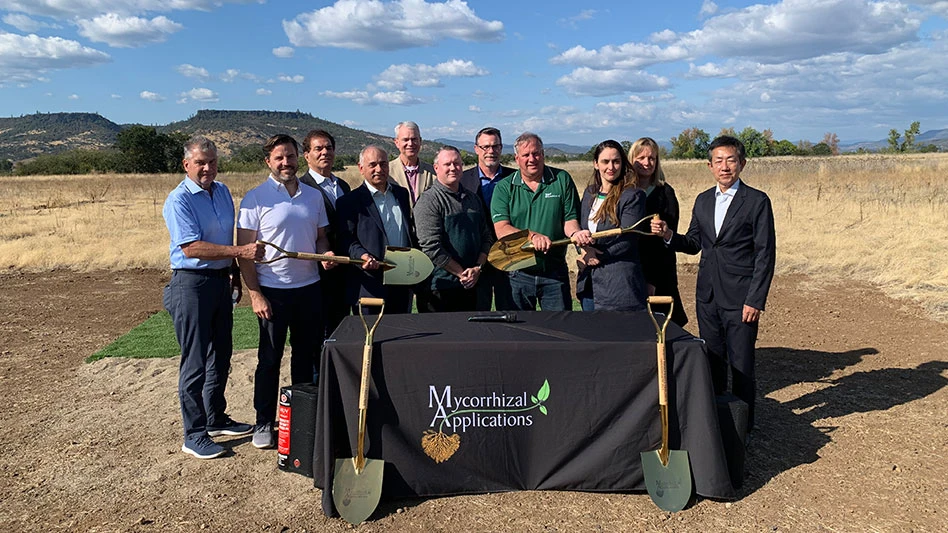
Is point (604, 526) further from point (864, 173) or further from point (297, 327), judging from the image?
point (864, 173)

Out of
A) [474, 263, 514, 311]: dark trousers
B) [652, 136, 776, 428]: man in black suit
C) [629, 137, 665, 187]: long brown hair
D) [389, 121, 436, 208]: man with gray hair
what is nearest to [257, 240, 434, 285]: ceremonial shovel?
[474, 263, 514, 311]: dark trousers

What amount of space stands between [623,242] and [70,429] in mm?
4155

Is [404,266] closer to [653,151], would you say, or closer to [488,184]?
[488,184]

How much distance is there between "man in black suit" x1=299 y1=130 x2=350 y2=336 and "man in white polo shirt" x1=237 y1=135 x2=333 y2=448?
0.59 feet


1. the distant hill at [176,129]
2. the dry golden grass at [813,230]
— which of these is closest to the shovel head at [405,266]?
the dry golden grass at [813,230]

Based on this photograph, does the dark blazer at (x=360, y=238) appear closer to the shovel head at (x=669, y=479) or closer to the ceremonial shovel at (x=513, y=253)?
the ceremonial shovel at (x=513, y=253)

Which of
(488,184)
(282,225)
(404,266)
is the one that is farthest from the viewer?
(488,184)

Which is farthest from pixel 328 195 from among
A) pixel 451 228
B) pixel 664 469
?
pixel 664 469

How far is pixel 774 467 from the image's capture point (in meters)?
4.06

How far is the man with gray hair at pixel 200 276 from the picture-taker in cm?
403

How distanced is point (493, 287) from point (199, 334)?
78.9 inches

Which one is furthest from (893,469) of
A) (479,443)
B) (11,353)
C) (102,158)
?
(102,158)

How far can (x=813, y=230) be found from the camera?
46.3 feet

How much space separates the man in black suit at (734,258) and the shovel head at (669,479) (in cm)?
97
